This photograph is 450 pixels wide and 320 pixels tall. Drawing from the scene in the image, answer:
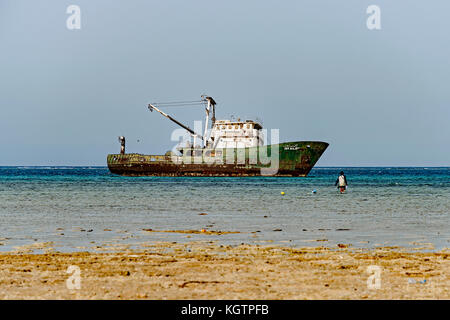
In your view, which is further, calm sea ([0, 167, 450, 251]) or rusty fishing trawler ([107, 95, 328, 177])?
rusty fishing trawler ([107, 95, 328, 177])

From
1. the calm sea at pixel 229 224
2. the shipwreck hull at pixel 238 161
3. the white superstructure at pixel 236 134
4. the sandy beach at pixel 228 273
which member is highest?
the white superstructure at pixel 236 134

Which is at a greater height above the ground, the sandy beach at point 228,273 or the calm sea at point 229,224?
the sandy beach at point 228,273

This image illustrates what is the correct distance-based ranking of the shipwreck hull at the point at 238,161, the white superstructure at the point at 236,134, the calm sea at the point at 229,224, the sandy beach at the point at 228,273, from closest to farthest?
1. the sandy beach at the point at 228,273
2. the calm sea at the point at 229,224
3. the shipwreck hull at the point at 238,161
4. the white superstructure at the point at 236,134

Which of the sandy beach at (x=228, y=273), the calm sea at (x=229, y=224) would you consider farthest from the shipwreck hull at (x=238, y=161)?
the sandy beach at (x=228, y=273)

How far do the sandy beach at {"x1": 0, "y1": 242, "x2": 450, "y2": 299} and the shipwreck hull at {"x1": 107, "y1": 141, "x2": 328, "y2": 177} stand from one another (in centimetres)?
5027

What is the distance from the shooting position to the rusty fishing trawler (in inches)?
2424

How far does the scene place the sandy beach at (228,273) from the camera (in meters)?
6.93

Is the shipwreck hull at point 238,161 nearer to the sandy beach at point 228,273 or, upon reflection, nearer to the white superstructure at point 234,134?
the white superstructure at point 234,134

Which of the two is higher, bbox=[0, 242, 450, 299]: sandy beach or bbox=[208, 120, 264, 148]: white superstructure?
bbox=[208, 120, 264, 148]: white superstructure

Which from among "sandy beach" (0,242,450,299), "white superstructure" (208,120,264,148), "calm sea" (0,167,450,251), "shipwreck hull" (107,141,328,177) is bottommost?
"calm sea" (0,167,450,251)

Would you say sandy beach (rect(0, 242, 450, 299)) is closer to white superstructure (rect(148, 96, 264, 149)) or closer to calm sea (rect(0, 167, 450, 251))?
calm sea (rect(0, 167, 450, 251))

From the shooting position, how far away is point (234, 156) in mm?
62375

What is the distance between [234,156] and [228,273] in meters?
54.1

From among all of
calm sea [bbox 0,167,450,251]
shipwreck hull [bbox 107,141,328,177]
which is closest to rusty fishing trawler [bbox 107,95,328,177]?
shipwreck hull [bbox 107,141,328,177]
